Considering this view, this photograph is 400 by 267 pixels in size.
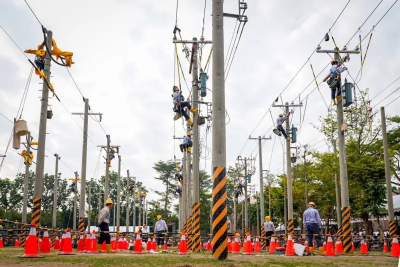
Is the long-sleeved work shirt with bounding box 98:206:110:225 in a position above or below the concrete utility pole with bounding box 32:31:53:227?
below

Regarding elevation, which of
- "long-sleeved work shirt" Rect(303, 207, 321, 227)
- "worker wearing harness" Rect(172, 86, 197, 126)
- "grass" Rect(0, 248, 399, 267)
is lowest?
"grass" Rect(0, 248, 399, 267)

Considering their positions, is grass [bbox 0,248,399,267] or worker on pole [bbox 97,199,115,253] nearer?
grass [bbox 0,248,399,267]

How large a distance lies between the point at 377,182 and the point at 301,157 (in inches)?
768

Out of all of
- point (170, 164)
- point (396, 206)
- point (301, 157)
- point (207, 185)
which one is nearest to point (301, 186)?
point (301, 157)

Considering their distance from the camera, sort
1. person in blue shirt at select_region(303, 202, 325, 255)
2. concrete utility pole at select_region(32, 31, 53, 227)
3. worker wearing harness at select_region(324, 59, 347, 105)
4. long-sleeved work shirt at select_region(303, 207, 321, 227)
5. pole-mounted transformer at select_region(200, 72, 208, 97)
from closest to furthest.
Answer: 1. person in blue shirt at select_region(303, 202, 325, 255)
2. long-sleeved work shirt at select_region(303, 207, 321, 227)
3. concrete utility pole at select_region(32, 31, 53, 227)
4. worker wearing harness at select_region(324, 59, 347, 105)
5. pole-mounted transformer at select_region(200, 72, 208, 97)

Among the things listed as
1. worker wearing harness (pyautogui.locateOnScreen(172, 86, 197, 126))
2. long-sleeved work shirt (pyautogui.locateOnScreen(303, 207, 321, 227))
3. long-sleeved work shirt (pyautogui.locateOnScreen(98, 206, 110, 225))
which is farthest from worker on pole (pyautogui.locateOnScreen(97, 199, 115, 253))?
long-sleeved work shirt (pyautogui.locateOnScreen(303, 207, 321, 227))

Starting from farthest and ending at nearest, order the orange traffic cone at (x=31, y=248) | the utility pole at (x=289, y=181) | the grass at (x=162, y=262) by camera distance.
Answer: the utility pole at (x=289, y=181) → the orange traffic cone at (x=31, y=248) → the grass at (x=162, y=262)

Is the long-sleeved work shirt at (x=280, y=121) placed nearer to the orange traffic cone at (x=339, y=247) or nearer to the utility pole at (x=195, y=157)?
the utility pole at (x=195, y=157)

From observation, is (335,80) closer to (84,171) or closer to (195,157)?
(195,157)

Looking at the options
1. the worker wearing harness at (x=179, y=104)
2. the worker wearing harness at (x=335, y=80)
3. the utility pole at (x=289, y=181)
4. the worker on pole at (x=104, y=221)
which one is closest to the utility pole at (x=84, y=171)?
the worker wearing harness at (x=179, y=104)

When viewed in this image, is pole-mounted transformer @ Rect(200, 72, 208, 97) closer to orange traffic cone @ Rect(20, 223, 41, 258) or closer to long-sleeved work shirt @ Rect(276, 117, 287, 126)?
long-sleeved work shirt @ Rect(276, 117, 287, 126)

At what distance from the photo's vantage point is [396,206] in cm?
3347

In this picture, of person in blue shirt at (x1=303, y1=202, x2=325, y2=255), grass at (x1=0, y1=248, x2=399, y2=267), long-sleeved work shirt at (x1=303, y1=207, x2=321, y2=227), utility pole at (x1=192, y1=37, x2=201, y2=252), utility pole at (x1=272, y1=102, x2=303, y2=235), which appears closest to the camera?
grass at (x1=0, y1=248, x2=399, y2=267)

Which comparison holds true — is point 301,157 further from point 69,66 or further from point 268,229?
point 69,66
